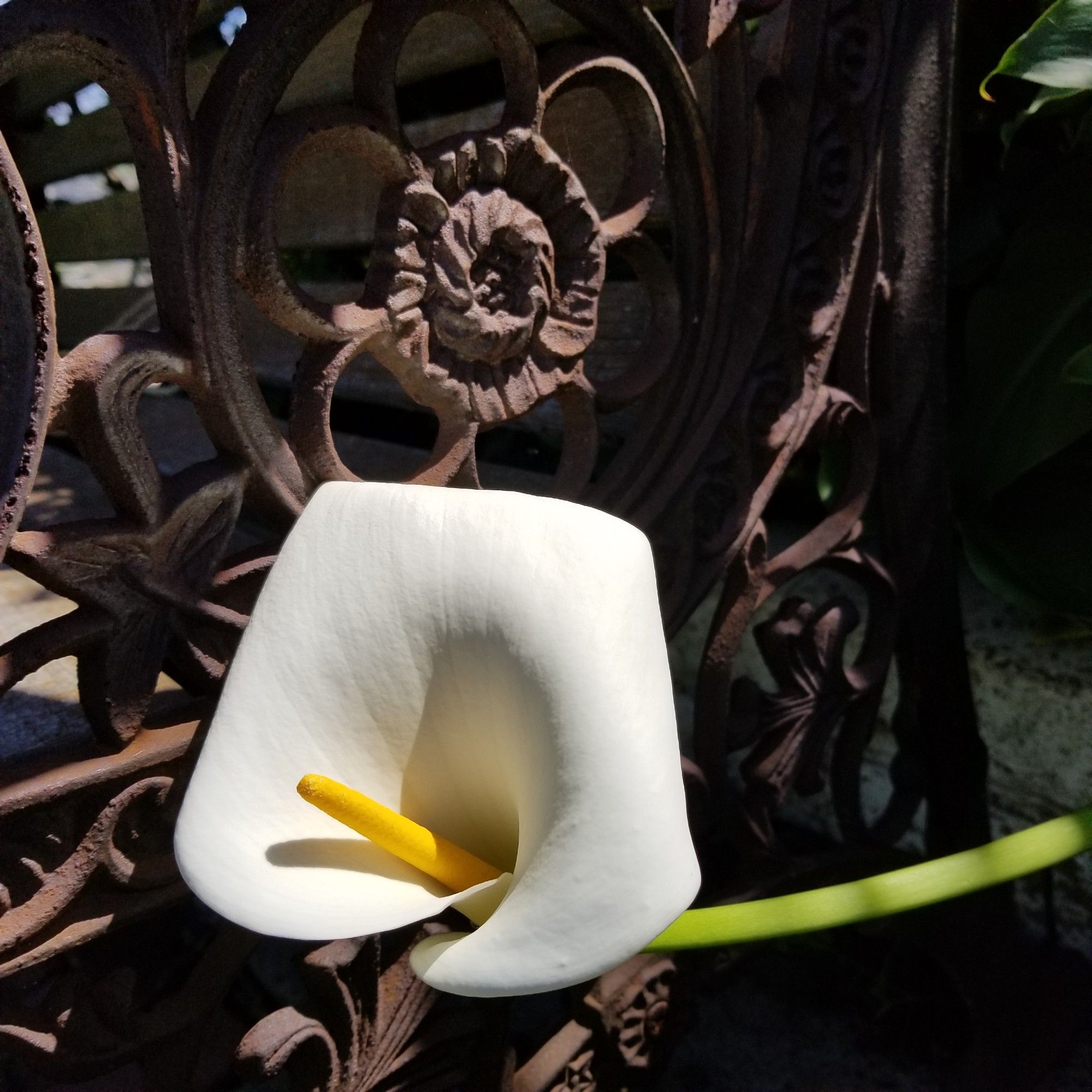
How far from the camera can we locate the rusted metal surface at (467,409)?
1.35ft

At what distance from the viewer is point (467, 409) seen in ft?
1.77

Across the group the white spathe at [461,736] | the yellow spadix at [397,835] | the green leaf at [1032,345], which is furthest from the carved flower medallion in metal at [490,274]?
the green leaf at [1032,345]

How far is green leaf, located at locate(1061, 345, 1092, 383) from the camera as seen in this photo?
71cm

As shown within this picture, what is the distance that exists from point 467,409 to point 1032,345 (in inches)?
24.6

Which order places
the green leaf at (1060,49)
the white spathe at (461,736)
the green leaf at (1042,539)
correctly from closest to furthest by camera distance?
1. the white spathe at (461,736)
2. the green leaf at (1060,49)
3. the green leaf at (1042,539)

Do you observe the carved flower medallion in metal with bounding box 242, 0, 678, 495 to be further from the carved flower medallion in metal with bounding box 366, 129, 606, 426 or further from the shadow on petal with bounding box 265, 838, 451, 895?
the shadow on petal with bounding box 265, 838, 451, 895

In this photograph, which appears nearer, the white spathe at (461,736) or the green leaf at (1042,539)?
the white spathe at (461,736)

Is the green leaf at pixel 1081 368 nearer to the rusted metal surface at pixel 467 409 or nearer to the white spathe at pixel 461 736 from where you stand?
the rusted metal surface at pixel 467 409

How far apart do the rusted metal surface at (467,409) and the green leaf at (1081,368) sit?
10cm

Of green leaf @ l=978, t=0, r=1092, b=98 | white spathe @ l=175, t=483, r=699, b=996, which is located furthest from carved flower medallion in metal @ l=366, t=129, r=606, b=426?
green leaf @ l=978, t=0, r=1092, b=98

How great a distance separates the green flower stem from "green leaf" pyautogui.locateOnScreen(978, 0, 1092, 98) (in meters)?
0.53

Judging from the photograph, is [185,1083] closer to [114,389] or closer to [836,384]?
[114,389]

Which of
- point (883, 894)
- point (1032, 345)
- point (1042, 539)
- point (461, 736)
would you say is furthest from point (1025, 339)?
point (461, 736)

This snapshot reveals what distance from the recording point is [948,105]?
0.72m
